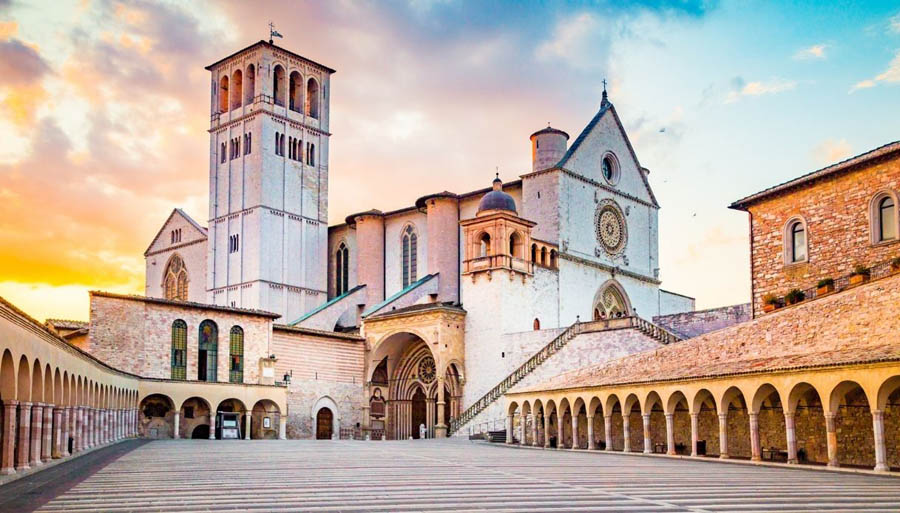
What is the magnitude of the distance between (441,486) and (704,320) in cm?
3252

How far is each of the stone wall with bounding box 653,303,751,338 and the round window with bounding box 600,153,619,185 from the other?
44.0 ft

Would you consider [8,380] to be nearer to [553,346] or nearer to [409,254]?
[553,346]

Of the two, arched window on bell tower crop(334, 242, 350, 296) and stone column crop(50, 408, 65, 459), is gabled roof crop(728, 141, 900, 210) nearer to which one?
stone column crop(50, 408, 65, 459)

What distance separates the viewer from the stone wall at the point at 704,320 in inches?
1843

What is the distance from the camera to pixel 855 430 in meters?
26.8

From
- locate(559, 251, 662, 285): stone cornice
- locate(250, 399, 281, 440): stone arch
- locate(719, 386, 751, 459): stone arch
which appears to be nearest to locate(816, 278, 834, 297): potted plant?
locate(719, 386, 751, 459): stone arch

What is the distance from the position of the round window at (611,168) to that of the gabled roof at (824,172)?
25.9 m

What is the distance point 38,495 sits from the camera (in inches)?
691

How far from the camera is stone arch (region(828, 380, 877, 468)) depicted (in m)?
26.2

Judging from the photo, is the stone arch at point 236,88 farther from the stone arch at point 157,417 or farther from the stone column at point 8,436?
the stone column at point 8,436

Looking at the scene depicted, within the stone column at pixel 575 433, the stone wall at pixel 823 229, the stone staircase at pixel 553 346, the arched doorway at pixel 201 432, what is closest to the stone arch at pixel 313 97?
the stone staircase at pixel 553 346

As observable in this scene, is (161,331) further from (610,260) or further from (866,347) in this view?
(866,347)

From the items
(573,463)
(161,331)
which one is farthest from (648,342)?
(161,331)

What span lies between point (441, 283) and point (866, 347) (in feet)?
127
